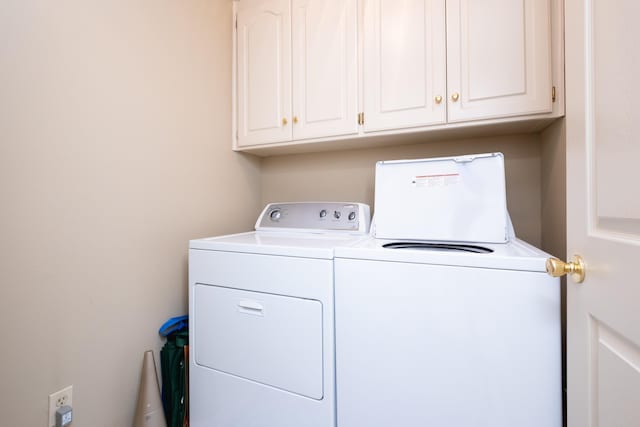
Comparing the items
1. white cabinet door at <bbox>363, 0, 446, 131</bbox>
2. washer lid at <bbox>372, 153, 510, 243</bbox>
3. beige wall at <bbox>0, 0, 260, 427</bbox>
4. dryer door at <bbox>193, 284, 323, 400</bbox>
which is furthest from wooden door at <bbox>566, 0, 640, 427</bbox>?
beige wall at <bbox>0, 0, 260, 427</bbox>

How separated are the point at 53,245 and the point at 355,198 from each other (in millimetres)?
1486

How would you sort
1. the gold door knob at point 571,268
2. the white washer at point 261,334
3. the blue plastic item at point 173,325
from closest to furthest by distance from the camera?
the gold door knob at point 571,268 < the white washer at point 261,334 < the blue plastic item at point 173,325

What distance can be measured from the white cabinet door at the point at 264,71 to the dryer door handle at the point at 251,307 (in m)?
0.96

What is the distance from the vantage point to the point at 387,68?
1.41m

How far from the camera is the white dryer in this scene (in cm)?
79

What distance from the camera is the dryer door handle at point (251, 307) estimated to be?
1.16 meters

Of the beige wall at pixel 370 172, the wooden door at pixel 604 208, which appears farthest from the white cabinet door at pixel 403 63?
the wooden door at pixel 604 208

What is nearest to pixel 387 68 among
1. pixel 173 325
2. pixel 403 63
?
pixel 403 63

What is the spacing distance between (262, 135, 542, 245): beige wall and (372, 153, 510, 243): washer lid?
42 centimetres

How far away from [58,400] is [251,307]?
749 millimetres

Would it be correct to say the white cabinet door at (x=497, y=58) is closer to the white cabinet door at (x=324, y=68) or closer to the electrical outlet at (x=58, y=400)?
the white cabinet door at (x=324, y=68)

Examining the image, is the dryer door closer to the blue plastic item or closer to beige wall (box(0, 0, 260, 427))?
the blue plastic item

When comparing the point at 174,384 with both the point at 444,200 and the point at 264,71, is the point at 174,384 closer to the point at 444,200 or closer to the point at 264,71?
the point at 444,200

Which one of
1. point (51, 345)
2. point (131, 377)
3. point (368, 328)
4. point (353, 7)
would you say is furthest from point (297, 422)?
point (353, 7)
